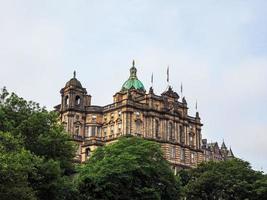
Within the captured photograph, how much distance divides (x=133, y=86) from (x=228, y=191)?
1687 inches

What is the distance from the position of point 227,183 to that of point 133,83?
144 ft

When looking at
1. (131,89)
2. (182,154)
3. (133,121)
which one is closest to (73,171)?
(133,121)

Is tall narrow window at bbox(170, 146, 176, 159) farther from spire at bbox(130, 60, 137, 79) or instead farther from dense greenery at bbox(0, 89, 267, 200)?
dense greenery at bbox(0, 89, 267, 200)

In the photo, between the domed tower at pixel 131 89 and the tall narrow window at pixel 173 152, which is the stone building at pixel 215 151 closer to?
the domed tower at pixel 131 89

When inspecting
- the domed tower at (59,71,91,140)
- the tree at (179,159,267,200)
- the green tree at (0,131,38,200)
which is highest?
the domed tower at (59,71,91,140)

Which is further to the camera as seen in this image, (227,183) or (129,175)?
(227,183)

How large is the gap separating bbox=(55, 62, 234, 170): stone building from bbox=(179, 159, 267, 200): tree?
24.5 meters

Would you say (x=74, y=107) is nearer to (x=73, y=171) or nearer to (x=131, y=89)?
(x=131, y=89)

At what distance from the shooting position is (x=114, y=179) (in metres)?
60.2

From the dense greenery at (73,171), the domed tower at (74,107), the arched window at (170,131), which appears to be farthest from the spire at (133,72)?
the dense greenery at (73,171)

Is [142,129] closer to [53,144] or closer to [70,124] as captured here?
[70,124]

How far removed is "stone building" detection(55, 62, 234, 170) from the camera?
10056cm

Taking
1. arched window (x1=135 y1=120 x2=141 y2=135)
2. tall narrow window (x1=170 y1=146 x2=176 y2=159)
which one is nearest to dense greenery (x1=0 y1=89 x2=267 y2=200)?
arched window (x1=135 y1=120 x2=141 y2=135)

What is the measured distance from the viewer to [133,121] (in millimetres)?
100250
